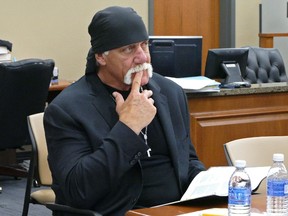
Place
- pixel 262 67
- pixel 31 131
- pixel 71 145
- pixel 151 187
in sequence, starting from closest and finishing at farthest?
pixel 71 145, pixel 151 187, pixel 31 131, pixel 262 67

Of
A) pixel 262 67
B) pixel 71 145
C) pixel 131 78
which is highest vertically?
pixel 131 78

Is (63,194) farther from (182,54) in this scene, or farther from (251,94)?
(182,54)

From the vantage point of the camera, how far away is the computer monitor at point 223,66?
4.67 m

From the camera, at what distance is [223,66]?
471 cm

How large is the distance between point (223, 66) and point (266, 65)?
158cm

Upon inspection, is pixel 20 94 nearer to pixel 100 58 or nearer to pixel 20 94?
pixel 20 94

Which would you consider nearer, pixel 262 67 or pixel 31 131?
pixel 31 131

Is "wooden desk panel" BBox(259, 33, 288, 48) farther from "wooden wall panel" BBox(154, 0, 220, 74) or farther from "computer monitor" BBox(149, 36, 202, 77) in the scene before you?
"computer monitor" BBox(149, 36, 202, 77)

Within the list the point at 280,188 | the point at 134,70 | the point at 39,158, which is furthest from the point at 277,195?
the point at 39,158

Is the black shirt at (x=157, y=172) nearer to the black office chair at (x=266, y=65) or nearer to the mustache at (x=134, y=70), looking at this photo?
the mustache at (x=134, y=70)

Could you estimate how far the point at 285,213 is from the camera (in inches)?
81.8

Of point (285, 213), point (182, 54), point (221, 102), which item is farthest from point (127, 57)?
point (182, 54)

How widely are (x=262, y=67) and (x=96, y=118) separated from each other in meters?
3.86

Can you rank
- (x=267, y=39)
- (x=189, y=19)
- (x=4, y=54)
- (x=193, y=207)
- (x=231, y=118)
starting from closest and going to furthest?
(x=193, y=207)
(x=231, y=118)
(x=4, y=54)
(x=267, y=39)
(x=189, y=19)
